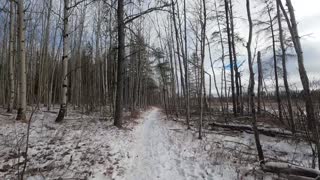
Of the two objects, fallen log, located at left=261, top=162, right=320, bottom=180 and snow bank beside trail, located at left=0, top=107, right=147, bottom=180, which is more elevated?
snow bank beside trail, located at left=0, top=107, right=147, bottom=180

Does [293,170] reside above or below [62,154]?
below

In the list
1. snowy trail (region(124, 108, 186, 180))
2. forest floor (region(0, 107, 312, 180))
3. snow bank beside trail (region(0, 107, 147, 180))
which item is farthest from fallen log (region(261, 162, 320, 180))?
A: snow bank beside trail (region(0, 107, 147, 180))

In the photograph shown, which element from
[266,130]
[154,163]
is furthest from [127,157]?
[266,130]

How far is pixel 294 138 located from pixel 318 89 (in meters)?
3.46

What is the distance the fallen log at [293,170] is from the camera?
459cm

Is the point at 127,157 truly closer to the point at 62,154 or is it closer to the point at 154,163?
the point at 154,163

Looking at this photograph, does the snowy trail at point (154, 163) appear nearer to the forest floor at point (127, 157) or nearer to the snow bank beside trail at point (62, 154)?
the forest floor at point (127, 157)

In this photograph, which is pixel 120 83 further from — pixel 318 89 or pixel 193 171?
pixel 318 89

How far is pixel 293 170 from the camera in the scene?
16.0 feet

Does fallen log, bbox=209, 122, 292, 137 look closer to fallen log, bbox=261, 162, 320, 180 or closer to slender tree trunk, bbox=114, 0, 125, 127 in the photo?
fallen log, bbox=261, 162, 320, 180

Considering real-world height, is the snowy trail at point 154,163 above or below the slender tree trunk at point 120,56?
below

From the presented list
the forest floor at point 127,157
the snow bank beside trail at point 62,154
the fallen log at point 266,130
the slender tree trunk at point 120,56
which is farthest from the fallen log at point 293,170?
the slender tree trunk at point 120,56

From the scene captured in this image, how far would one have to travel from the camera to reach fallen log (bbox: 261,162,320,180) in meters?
4.59

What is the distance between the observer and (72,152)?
600 cm
